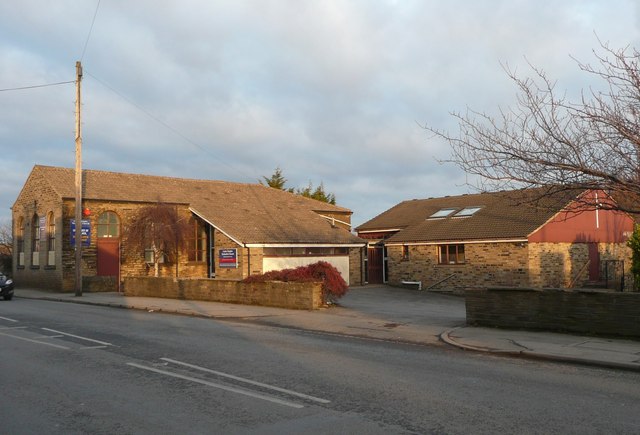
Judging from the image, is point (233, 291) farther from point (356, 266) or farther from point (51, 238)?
point (51, 238)

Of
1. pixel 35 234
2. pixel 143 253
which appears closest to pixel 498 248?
pixel 143 253

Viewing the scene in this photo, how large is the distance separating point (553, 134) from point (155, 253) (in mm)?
25050

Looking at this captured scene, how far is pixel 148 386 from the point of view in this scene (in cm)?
807

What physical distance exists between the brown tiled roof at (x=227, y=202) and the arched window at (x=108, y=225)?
103 cm

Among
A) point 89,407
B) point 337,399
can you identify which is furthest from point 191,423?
point 337,399

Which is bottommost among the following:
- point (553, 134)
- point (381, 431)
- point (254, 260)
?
point (381, 431)

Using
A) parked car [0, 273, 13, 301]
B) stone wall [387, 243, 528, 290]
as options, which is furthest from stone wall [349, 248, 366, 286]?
parked car [0, 273, 13, 301]

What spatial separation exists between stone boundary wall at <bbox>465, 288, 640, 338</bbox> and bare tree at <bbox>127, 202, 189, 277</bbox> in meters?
20.4

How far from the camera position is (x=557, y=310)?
13.3 m

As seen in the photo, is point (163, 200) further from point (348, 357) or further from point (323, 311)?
point (348, 357)

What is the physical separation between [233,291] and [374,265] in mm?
16464

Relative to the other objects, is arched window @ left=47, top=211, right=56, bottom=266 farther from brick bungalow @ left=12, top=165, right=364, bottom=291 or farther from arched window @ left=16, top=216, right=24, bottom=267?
arched window @ left=16, top=216, right=24, bottom=267

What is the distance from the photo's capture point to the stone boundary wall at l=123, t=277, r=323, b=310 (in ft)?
64.8

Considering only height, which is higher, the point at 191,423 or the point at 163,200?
the point at 163,200
